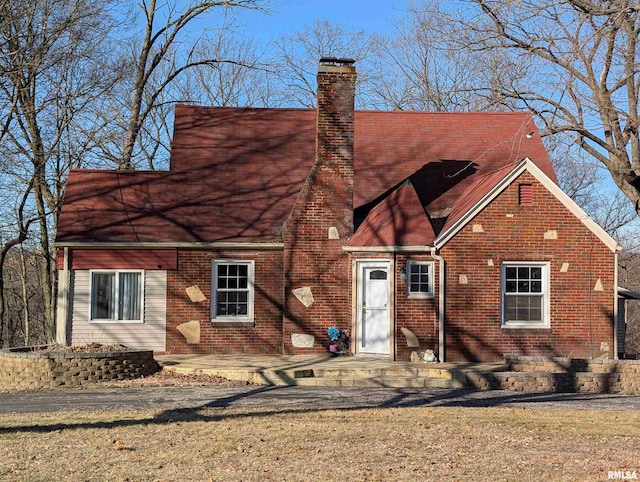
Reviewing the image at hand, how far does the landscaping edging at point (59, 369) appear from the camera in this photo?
52.1 feet

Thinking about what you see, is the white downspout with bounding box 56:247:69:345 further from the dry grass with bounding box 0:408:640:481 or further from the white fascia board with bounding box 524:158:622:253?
the white fascia board with bounding box 524:158:622:253

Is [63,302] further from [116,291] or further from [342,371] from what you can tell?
[342,371]

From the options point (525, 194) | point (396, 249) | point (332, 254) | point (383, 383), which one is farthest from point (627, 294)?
point (383, 383)

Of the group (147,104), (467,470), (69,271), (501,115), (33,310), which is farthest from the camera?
(33,310)

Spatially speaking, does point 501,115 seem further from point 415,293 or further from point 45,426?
point 45,426

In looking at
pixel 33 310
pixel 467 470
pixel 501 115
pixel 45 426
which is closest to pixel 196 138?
pixel 501 115

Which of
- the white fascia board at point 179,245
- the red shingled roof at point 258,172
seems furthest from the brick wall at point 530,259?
the white fascia board at point 179,245

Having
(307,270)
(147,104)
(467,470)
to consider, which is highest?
(147,104)

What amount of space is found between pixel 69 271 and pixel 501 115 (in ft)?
43.6

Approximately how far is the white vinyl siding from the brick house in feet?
0.11

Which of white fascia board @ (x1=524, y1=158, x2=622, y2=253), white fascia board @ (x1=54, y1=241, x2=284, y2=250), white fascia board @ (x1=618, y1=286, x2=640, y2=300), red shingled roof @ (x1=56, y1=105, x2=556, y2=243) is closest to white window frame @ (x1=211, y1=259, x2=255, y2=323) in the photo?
white fascia board @ (x1=54, y1=241, x2=284, y2=250)

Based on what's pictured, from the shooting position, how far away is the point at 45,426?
10.9 meters

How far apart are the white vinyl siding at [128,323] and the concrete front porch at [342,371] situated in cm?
187

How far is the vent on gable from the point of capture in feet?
61.7
